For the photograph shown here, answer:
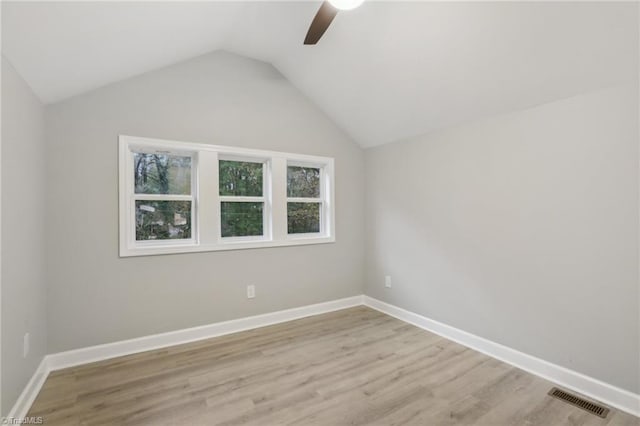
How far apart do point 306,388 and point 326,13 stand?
249 cm

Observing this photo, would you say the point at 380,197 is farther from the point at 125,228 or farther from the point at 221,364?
the point at 125,228

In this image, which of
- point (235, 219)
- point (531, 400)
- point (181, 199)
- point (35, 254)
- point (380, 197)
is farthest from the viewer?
point (380, 197)

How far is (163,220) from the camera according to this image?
2918 mm

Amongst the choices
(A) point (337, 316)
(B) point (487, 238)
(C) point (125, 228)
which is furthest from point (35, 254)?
(B) point (487, 238)

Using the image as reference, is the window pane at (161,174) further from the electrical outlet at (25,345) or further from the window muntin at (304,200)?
the electrical outlet at (25,345)

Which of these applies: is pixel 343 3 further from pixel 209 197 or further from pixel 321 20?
pixel 209 197

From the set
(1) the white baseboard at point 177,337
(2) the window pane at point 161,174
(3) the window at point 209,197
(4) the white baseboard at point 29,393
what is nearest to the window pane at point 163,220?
(3) the window at point 209,197

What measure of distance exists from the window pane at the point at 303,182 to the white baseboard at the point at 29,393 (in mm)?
2646

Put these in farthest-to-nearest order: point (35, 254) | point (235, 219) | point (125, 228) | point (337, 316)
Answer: point (337, 316), point (235, 219), point (125, 228), point (35, 254)

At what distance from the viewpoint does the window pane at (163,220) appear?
2816 mm

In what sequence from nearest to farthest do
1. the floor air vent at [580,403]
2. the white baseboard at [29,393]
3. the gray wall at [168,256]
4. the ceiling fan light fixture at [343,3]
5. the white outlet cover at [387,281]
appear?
the ceiling fan light fixture at [343,3]
the white baseboard at [29,393]
the floor air vent at [580,403]
the gray wall at [168,256]
the white outlet cover at [387,281]

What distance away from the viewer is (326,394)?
203cm

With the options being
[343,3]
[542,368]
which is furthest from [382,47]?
[542,368]

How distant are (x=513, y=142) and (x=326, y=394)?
2.46 meters
